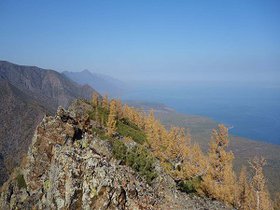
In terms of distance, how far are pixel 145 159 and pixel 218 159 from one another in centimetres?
1816

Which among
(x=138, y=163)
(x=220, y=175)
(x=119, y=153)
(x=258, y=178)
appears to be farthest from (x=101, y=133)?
(x=258, y=178)

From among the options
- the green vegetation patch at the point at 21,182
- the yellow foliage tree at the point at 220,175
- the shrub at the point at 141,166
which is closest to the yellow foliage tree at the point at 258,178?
the yellow foliage tree at the point at 220,175

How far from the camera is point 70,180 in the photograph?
2912 centimetres

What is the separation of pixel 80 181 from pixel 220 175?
35959mm

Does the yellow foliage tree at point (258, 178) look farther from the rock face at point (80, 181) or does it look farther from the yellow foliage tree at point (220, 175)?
the rock face at point (80, 181)

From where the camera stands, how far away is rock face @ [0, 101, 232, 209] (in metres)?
27.5

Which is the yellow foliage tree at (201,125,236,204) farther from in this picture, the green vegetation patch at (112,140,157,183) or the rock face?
the green vegetation patch at (112,140,157,183)

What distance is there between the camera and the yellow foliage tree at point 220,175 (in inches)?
1943

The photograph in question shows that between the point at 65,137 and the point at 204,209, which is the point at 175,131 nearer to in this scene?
the point at 65,137

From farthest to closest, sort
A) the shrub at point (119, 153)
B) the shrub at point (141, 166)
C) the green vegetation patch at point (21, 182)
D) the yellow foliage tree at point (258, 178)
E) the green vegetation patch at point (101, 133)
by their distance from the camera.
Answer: the green vegetation patch at point (101, 133), the green vegetation patch at point (21, 182), the shrub at point (119, 153), the yellow foliage tree at point (258, 178), the shrub at point (141, 166)

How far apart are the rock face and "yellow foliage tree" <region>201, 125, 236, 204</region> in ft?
16.5

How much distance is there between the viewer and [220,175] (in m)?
57.1

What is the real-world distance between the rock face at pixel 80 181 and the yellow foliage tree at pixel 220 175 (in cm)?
501

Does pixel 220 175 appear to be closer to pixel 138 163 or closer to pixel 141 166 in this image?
pixel 141 166
